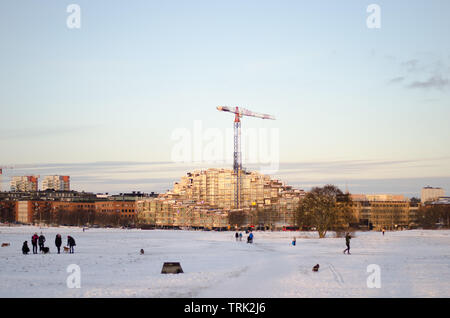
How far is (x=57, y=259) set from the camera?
5206 centimetres

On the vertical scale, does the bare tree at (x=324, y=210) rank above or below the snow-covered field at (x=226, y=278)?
above

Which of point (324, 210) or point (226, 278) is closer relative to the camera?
point (226, 278)

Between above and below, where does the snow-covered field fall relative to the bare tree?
below

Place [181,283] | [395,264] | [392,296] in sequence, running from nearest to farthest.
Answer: [392,296]
[181,283]
[395,264]

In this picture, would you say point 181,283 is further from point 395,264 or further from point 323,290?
point 395,264

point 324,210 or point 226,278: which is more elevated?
point 324,210

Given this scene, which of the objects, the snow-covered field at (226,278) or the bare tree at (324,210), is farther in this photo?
the bare tree at (324,210)

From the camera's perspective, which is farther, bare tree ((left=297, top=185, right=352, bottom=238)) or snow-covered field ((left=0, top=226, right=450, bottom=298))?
bare tree ((left=297, top=185, right=352, bottom=238))

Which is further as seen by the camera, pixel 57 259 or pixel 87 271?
pixel 57 259
